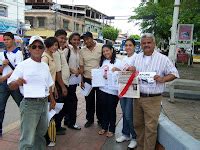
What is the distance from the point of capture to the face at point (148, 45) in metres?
3.91

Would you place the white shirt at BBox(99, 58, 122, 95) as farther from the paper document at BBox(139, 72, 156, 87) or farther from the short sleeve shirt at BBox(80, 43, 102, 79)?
the paper document at BBox(139, 72, 156, 87)

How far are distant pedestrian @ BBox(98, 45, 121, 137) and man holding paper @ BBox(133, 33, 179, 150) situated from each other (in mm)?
1209

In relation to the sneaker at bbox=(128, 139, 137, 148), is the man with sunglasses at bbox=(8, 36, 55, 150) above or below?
above

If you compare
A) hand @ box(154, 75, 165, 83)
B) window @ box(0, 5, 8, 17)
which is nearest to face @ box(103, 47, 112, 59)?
hand @ box(154, 75, 165, 83)

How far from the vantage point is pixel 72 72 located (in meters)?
5.59

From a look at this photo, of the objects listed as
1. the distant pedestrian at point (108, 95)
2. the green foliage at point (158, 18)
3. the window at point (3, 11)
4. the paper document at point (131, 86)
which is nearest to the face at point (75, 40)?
the distant pedestrian at point (108, 95)

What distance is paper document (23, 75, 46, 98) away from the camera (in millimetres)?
3695

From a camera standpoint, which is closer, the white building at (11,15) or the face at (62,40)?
the face at (62,40)

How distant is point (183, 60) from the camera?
23.2 m

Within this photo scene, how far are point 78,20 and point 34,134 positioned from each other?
56336 mm

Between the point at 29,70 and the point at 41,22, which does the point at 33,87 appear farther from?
the point at 41,22

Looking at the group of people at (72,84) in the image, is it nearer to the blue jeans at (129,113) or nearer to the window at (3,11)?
the blue jeans at (129,113)

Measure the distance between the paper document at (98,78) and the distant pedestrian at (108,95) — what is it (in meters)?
0.07

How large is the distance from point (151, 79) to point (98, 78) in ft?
5.49
